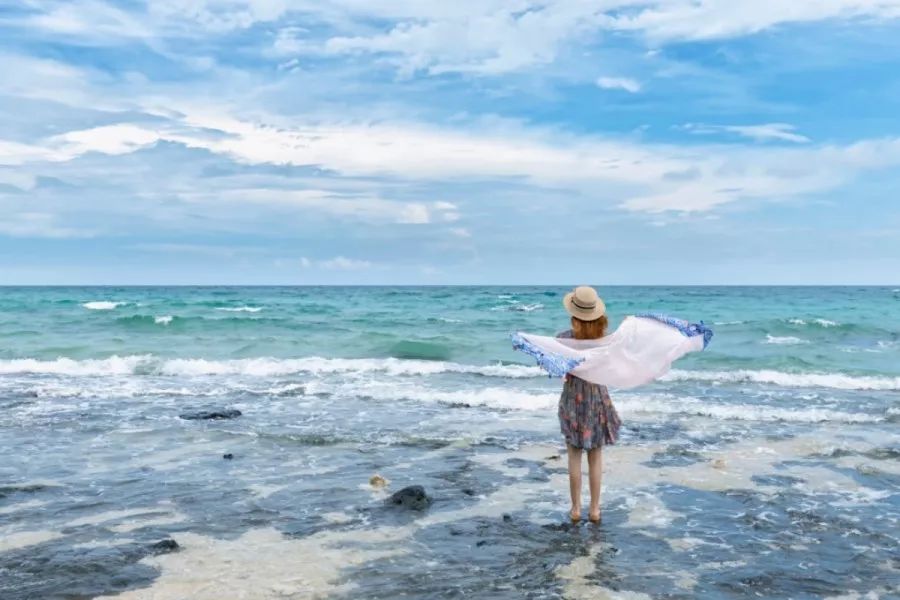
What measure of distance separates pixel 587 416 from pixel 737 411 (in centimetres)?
762

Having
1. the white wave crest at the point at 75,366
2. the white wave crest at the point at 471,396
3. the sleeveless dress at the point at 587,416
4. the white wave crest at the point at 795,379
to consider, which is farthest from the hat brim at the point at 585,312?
the white wave crest at the point at 75,366

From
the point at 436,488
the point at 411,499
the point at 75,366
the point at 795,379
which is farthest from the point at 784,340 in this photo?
the point at 411,499

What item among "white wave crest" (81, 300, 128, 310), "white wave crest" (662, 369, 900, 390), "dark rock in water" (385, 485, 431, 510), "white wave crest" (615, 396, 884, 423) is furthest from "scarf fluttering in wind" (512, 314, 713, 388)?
"white wave crest" (81, 300, 128, 310)

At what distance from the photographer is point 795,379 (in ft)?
61.8

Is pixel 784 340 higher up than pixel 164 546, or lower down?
lower down

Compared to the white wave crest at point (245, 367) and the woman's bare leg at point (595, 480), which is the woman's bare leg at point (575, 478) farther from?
the white wave crest at point (245, 367)

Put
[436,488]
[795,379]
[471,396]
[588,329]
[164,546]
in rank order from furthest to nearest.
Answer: [795,379]
[471,396]
[436,488]
[588,329]
[164,546]

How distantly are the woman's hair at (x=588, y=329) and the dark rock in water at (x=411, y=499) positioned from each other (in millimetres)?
2154

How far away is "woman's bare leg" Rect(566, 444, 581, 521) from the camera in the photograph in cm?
716

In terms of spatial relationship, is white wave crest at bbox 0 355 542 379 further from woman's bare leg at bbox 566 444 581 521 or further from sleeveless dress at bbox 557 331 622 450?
sleeveless dress at bbox 557 331 622 450

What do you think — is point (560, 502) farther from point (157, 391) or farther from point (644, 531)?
point (157, 391)

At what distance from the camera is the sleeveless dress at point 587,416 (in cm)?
704

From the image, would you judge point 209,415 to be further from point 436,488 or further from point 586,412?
point 586,412

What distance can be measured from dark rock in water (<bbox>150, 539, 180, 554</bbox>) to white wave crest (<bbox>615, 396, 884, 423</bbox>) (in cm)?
855
